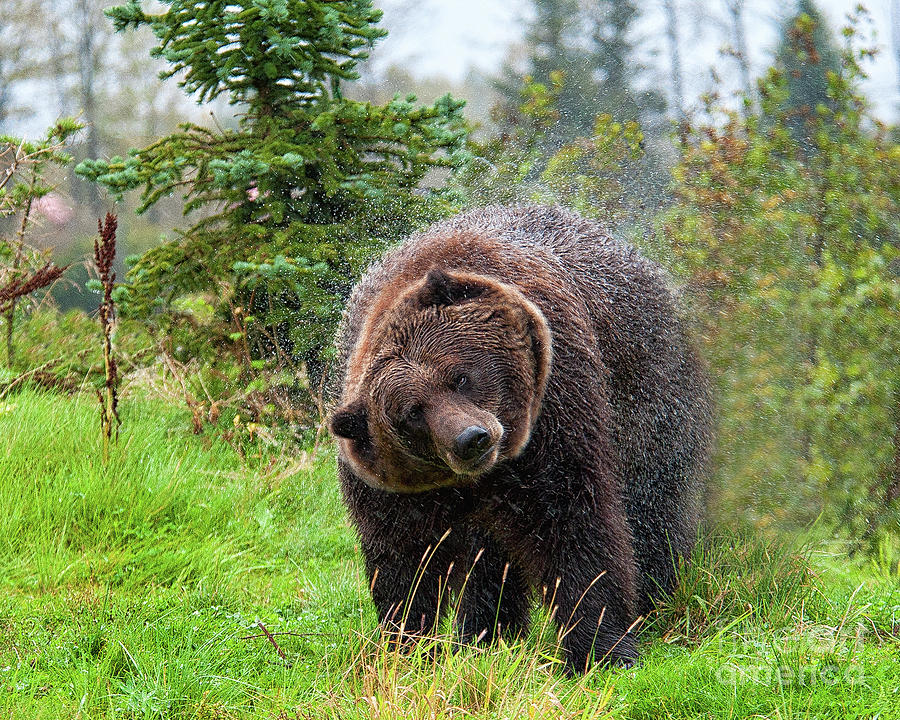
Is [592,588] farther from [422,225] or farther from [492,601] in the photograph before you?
[422,225]

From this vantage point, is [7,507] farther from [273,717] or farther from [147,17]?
[147,17]

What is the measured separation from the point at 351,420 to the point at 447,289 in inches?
23.9

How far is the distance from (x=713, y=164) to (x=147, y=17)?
407cm

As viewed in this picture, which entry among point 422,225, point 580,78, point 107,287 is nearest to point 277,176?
point 422,225

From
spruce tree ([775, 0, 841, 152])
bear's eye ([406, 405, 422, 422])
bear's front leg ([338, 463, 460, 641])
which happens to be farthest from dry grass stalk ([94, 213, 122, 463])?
spruce tree ([775, 0, 841, 152])

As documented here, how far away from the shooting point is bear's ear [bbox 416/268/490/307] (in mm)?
3334

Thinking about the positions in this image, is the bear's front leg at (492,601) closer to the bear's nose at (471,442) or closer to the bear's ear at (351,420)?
the bear's ear at (351,420)

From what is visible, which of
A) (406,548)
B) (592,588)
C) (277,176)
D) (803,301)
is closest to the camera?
(592,588)

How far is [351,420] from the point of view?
10.8ft

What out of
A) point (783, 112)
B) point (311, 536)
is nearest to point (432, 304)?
point (311, 536)

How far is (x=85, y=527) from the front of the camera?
4.64 meters

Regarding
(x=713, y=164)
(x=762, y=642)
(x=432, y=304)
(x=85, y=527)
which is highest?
(x=713, y=164)

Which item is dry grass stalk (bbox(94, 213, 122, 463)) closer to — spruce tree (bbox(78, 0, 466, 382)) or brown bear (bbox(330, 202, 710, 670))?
spruce tree (bbox(78, 0, 466, 382))

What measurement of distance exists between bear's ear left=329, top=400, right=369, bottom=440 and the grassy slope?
2.59 ft
